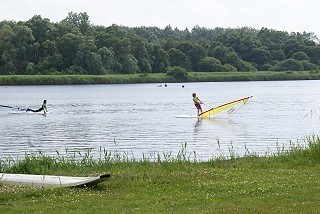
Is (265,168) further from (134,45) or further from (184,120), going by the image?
(134,45)

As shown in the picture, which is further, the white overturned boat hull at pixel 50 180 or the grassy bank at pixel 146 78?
the grassy bank at pixel 146 78

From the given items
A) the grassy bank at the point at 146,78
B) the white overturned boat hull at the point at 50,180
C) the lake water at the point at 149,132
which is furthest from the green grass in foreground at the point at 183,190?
the grassy bank at the point at 146,78

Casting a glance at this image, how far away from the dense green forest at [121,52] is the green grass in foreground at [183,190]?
104 meters

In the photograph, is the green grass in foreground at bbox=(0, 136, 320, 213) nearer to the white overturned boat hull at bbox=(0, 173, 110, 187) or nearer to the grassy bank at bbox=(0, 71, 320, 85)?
the white overturned boat hull at bbox=(0, 173, 110, 187)

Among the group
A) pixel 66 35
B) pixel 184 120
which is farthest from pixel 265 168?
pixel 66 35

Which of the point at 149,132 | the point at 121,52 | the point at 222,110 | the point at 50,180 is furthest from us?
the point at 121,52

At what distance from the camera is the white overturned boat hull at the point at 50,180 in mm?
13925

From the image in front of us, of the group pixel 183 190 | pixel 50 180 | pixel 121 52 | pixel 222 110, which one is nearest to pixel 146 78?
pixel 121 52

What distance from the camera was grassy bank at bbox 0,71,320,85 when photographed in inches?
4606

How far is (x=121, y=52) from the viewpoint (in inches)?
5103

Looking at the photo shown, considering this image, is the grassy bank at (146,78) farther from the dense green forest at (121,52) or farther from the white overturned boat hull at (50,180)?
the white overturned boat hull at (50,180)

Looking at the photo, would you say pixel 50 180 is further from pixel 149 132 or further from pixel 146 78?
pixel 146 78

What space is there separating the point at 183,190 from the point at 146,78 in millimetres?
116821

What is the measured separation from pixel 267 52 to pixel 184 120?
4504 inches
